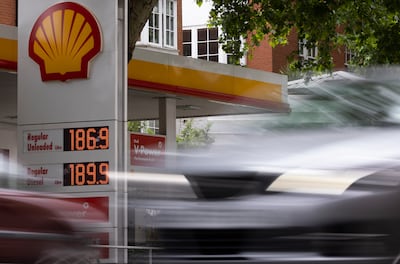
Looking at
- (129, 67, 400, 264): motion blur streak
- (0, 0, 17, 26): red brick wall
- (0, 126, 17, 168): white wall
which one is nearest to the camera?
(129, 67, 400, 264): motion blur streak

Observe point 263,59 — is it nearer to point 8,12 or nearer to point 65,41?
point 8,12

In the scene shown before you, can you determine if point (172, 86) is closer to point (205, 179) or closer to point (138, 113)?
point (138, 113)

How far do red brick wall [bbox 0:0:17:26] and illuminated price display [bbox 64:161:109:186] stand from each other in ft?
47.4

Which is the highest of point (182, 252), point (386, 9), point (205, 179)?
point (386, 9)

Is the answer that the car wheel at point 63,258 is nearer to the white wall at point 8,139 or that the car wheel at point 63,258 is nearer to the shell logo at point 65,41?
the shell logo at point 65,41

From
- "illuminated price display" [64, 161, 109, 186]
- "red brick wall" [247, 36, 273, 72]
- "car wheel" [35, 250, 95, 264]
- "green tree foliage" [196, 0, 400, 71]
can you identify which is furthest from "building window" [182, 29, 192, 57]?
"car wheel" [35, 250, 95, 264]

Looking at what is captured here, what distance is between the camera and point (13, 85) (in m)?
20.4

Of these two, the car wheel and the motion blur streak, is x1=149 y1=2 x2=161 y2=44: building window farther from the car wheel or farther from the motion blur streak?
the motion blur streak

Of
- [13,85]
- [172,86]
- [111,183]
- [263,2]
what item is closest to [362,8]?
[263,2]

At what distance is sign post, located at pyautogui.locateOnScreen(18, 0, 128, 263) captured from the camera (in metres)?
13.0

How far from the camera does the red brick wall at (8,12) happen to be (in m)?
26.9

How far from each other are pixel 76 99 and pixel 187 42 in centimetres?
3640

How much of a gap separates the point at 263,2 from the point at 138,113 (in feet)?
15.0

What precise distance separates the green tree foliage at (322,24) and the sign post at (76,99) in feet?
31.9
